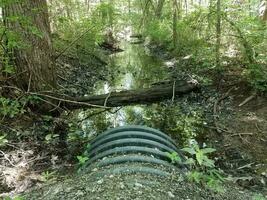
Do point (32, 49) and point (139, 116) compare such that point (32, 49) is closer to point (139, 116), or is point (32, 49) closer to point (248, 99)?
point (139, 116)

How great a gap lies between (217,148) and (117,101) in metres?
2.40

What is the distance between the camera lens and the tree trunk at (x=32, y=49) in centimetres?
609

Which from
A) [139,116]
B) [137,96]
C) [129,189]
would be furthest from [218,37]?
[129,189]

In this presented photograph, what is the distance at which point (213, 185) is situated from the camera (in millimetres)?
3432

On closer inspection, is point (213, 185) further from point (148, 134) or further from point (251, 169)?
point (251, 169)

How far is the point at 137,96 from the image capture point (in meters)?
7.54

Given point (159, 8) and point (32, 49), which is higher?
point (159, 8)

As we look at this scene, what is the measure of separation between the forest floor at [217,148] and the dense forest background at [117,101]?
1 cm

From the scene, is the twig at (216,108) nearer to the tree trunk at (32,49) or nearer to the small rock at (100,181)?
the tree trunk at (32,49)

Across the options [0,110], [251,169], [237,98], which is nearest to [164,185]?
[251,169]

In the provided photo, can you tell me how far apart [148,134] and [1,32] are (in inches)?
113

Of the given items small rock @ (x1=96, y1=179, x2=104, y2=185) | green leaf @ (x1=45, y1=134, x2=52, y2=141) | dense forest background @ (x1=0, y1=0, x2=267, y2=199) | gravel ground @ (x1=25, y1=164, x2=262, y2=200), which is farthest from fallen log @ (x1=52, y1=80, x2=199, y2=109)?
small rock @ (x1=96, y1=179, x2=104, y2=185)

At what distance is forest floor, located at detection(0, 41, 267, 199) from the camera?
181 inches

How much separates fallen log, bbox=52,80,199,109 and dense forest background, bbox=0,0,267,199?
2cm
